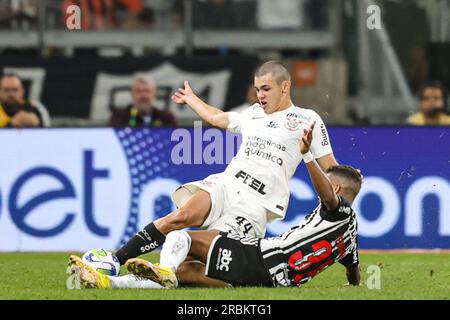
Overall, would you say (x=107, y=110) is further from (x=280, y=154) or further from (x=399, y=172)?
(x=280, y=154)

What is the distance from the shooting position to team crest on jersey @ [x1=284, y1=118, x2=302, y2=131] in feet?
36.9

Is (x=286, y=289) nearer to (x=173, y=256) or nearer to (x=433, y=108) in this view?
(x=173, y=256)

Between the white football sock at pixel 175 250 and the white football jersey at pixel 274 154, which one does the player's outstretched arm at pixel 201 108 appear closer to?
the white football jersey at pixel 274 154

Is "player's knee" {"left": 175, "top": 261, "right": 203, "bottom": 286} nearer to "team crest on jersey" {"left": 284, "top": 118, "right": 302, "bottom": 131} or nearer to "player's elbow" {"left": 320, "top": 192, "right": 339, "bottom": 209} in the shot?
"player's elbow" {"left": 320, "top": 192, "right": 339, "bottom": 209}

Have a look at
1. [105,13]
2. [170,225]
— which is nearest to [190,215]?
[170,225]

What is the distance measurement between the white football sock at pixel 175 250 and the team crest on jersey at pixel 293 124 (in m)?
1.49

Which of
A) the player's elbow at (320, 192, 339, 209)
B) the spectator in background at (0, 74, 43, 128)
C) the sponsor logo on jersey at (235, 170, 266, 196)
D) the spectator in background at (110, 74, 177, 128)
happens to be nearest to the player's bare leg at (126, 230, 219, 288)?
the sponsor logo on jersey at (235, 170, 266, 196)

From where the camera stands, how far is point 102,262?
10.5 m

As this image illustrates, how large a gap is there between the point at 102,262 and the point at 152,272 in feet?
2.36

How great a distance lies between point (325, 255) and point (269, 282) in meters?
0.49

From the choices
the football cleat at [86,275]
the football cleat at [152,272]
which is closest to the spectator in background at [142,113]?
the football cleat at [86,275]

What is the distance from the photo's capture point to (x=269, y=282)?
1042cm

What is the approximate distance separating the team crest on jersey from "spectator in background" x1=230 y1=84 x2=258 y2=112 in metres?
5.60

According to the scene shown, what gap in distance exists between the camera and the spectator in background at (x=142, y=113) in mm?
16359
